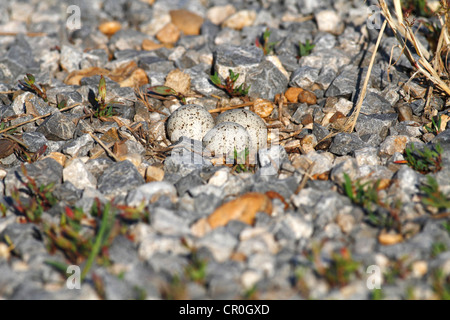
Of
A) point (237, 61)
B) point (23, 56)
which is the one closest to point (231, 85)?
point (237, 61)

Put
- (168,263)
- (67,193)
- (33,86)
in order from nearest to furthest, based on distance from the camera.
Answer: (168,263), (67,193), (33,86)

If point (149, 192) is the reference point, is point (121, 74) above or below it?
below

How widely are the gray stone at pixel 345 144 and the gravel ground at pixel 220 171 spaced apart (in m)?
0.01

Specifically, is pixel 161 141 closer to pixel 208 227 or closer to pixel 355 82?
pixel 208 227

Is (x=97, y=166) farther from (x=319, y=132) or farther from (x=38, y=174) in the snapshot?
(x=319, y=132)

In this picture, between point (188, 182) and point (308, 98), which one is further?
point (308, 98)

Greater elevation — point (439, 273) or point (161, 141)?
point (439, 273)

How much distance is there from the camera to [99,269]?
2459 mm

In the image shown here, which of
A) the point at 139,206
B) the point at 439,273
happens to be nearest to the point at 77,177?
the point at 139,206

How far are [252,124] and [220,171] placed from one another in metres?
0.74

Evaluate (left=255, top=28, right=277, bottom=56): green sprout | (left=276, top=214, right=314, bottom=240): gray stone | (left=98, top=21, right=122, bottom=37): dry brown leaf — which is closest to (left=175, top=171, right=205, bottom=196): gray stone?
(left=276, top=214, right=314, bottom=240): gray stone

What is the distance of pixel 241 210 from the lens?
108 inches

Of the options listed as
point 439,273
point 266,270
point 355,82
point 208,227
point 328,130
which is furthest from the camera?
point 355,82
